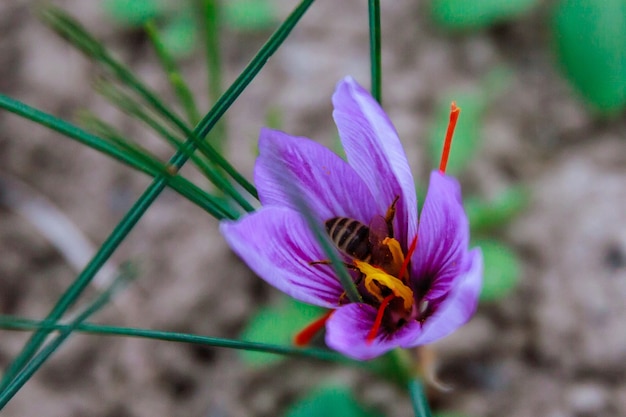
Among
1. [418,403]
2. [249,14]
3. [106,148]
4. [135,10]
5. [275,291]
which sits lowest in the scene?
[418,403]

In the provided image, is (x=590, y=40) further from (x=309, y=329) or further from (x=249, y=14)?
(x=309, y=329)

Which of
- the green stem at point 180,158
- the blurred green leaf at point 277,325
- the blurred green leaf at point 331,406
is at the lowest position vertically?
the blurred green leaf at point 331,406

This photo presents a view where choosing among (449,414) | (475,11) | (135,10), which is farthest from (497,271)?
(135,10)

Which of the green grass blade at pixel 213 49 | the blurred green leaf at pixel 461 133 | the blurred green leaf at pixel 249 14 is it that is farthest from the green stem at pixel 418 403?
the blurred green leaf at pixel 249 14

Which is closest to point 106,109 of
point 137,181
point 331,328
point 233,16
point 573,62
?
point 137,181

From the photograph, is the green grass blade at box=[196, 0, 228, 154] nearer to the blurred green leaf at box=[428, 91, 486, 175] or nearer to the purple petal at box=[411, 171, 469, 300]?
the blurred green leaf at box=[428, 91, 486, 175]

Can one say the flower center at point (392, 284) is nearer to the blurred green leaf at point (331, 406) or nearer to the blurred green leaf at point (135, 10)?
the blurred green leaf at point (331, 406)
